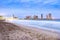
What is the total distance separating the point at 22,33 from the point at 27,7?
0.42 m

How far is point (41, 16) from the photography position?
1682 mm

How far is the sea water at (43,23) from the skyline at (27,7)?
0.37 ft

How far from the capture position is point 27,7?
1709 millimetres

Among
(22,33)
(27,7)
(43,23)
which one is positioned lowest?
(22,33)

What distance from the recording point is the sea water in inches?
63.3

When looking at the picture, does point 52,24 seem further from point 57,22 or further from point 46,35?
point 46,35

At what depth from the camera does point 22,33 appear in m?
1.63

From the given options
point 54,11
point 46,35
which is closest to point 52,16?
point 54,11

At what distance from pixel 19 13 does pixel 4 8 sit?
0.81ft

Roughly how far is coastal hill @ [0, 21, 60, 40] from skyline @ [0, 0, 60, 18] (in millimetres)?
188

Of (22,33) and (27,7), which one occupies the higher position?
(27,7)

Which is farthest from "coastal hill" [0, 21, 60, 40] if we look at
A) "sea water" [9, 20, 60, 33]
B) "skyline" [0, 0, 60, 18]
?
"skyline" [0, 0, 60, 18]

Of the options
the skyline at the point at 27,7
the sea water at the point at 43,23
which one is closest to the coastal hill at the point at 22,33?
the sea water at the point at 43,23

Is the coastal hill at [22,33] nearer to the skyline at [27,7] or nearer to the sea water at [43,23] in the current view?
the sea water at [43,23]
